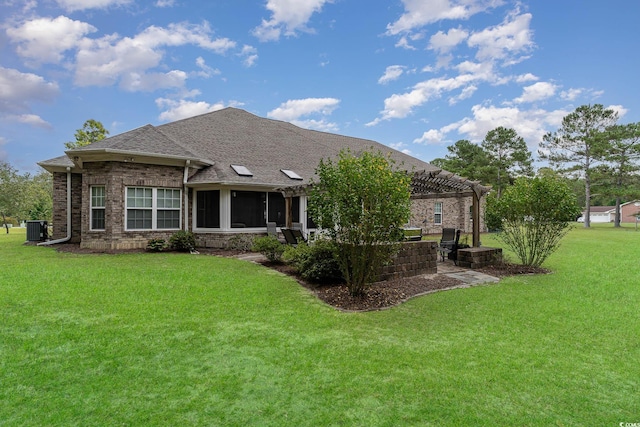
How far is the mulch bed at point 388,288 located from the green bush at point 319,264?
0.19 m

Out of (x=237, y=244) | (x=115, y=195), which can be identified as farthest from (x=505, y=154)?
(x=115, y=195)

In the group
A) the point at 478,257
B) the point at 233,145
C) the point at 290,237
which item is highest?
the point at 233,145

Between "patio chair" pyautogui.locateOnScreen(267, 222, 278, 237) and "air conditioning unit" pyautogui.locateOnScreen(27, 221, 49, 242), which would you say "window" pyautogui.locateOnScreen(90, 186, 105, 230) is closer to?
"air conditioning unit" pyautogui.locateOnScreen(27, 221, 49, 242)

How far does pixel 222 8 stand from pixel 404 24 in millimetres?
7015

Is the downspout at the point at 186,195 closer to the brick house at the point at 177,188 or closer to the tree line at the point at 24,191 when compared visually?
the brick house at the point at 177,188

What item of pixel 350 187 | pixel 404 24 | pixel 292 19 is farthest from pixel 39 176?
pixel 350 187

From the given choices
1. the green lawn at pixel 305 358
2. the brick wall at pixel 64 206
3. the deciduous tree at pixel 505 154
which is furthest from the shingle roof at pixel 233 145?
the deciduous tree at pixel 505 154

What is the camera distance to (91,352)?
11.8 feet

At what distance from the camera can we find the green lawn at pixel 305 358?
2605 millimetres

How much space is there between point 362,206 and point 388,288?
206cm

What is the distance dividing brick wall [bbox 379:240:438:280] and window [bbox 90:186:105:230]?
10368mm

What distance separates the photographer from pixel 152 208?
484 inches

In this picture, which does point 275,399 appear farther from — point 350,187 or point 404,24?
point 404,24

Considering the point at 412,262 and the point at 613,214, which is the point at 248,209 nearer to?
the point at 412,262
